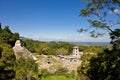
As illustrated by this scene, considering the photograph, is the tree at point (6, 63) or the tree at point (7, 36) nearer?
the tree at point (6, 63)

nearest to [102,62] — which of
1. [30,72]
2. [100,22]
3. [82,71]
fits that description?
[100,22]

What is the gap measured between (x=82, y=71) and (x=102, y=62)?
8.92 meters

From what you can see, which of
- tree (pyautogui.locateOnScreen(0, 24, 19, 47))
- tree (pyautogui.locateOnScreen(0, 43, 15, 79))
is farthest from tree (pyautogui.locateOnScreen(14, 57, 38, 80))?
tree (pyautogui.locateOnScreen(0, 24, 19, 47))

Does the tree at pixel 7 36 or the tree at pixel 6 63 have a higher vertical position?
the tree at pixel 7 36

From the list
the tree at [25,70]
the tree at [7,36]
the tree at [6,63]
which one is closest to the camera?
the tree at [6,63]

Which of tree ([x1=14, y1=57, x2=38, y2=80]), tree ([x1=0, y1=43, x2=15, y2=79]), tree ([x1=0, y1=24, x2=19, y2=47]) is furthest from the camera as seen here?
tree ([x1=0, y1=24, x2=19, y2=47])

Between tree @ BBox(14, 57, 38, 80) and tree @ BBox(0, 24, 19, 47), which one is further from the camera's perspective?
tree @ BBox(0, 24, 19, 47)

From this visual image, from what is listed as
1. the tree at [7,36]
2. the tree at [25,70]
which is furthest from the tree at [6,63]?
the tree at [7,36]

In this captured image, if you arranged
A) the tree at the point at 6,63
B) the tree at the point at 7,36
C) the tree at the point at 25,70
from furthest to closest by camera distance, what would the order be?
the tree at the point at 7,36
the tree at the point at 25,70
the tree at the point at 6,63

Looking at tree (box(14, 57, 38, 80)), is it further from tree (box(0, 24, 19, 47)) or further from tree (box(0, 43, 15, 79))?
tree (box(0, 24, 19, 47))

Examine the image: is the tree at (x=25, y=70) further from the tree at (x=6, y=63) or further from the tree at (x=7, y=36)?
the tree at (x=7, y=36)

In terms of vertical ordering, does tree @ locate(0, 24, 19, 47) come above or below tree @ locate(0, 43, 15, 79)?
above

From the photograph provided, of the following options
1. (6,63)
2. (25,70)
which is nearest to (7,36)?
(25,70)

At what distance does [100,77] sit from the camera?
1914 cm
